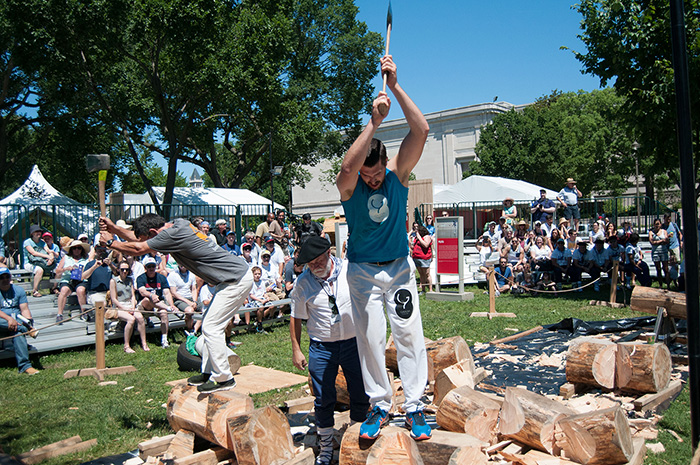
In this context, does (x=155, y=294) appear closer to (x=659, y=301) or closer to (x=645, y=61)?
(x=659, y=301)

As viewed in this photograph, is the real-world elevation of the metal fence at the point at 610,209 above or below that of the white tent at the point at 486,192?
below

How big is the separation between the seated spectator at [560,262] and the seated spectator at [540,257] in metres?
0.20

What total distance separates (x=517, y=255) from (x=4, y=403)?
481 inches

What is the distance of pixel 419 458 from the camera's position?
11.1ft

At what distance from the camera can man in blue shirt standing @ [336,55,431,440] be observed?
141 inches

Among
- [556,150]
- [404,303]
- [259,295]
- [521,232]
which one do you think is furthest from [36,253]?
[556,150]

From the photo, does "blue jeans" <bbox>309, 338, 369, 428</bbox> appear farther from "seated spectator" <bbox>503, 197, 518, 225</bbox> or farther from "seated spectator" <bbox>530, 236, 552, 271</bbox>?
"seated spectator" <bbox>503, 197, 518, 225</bbox>

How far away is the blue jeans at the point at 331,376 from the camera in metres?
4.18

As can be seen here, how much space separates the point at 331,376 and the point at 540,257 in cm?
1133

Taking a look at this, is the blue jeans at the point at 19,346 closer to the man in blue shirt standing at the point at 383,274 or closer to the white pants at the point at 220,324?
the white pants at the point at 220,324

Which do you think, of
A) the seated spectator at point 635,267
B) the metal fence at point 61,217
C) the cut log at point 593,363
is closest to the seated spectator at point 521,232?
the seated spectator at point 635,267

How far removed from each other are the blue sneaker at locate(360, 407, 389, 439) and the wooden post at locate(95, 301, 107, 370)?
5346 mm

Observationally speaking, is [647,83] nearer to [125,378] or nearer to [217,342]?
[217,342]

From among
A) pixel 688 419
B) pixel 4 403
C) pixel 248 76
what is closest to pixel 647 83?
pixel 688 419
